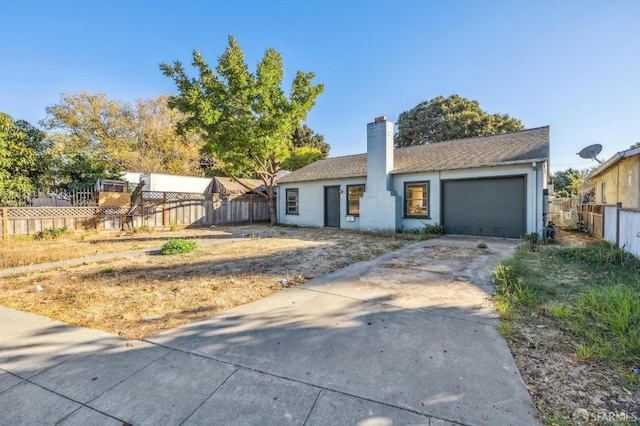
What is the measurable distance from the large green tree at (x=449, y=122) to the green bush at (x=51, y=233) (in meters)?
26.1

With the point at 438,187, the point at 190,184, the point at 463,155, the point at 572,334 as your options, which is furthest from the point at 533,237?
the point at 190,184

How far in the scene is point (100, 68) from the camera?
16.4m

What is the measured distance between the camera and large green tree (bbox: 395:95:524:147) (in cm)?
2442

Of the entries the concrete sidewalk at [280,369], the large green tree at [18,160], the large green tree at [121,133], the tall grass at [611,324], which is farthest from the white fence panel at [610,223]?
the large green tree at [121,133]

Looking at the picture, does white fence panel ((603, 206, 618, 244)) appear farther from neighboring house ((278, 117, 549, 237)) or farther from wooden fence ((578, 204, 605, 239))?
neighboring house ((278, 117, 549, 237))

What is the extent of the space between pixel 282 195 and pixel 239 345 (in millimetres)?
13560

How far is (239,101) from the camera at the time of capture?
12.7 meters

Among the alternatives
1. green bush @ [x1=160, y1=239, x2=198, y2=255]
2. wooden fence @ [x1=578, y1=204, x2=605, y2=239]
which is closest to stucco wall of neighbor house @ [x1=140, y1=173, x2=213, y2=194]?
green bush @ [x1=160, y1=239, x2=198, y2=255]

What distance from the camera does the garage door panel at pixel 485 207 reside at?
362 inches

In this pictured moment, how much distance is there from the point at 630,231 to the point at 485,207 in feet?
13.3

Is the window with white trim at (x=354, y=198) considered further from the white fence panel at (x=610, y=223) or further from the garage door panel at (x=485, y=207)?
the white fence panel at (x=610, y=223)

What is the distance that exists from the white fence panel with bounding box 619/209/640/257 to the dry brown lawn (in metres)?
4.74

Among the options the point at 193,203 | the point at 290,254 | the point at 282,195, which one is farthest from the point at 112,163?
the point at 290,254

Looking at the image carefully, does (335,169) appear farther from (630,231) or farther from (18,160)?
(18,160)
